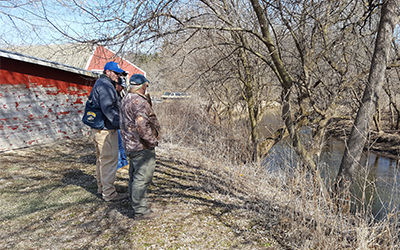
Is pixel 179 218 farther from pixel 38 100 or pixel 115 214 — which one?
pixel 38 100

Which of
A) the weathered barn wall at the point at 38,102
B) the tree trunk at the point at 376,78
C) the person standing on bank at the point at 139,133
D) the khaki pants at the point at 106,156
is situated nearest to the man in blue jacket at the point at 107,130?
the khaki pants at the point at 106,156

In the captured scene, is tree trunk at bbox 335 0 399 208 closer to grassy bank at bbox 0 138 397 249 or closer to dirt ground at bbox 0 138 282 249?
grassy bank at bbox 0 138 397 249

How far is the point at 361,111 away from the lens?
4695mm

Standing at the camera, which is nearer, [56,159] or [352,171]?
[352,171]

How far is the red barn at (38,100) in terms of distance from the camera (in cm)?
736

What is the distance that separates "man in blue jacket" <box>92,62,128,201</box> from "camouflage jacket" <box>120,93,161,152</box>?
0.62m

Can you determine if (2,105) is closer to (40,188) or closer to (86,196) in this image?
(40,188)

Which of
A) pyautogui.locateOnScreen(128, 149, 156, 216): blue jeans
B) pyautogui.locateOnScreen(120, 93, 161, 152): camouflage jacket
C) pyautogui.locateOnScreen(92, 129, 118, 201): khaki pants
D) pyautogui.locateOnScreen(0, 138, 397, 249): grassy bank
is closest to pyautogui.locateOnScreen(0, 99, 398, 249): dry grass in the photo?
pyautogui.locateOnScreen(0, 138, 397, 249): grassy bank

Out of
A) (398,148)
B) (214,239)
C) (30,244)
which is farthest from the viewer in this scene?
(398,148)

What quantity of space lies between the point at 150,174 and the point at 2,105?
6167mm

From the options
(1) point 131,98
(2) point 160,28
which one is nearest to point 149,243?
(1) point 131,98

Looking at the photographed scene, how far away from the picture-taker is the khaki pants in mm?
4012

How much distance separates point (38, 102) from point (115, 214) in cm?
624

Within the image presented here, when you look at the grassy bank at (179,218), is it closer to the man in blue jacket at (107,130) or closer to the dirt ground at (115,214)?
the dirt ground at (115,214)
